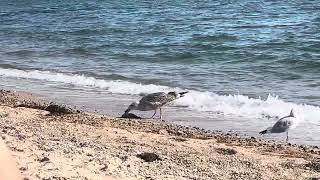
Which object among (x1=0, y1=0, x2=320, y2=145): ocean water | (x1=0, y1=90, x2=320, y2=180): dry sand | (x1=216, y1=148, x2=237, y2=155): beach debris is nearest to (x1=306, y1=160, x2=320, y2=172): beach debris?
(x1=0, y1=90, x2=320, y2=180): dry sand

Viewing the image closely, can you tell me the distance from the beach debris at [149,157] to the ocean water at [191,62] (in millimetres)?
2403

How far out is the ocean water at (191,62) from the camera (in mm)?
9367

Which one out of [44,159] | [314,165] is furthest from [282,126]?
[44,159]

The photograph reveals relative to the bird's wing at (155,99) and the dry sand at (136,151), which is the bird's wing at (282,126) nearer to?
the dry sand at (136,151)

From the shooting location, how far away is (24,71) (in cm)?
1480

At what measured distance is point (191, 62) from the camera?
49.6ft

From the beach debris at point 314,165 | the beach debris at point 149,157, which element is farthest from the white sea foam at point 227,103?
the beach debris at point 149,157

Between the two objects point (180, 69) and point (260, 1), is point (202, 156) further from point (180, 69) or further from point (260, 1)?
point (260, 1)

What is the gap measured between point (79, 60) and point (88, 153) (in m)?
11.4

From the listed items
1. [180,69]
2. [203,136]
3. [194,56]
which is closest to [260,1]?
[194,56]

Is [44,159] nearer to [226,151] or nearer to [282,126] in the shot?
[226,151]

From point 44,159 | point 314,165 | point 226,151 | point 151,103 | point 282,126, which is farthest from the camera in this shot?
point 151,103

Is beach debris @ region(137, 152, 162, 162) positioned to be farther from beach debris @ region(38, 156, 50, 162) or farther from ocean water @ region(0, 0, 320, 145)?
ocean water @ region(0, 0, 320, 145)

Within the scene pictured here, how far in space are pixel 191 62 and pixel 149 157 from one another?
9704mm
